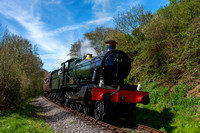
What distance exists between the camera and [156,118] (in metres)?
8.31

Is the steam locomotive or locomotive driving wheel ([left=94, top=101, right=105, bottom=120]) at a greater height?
the steam locomotive

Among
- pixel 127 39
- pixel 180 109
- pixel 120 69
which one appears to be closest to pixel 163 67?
pixel 180 109

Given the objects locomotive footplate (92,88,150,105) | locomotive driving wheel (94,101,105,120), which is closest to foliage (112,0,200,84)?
locomotive footplate (92,88,150,105)

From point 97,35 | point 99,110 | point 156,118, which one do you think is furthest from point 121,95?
point 97,35

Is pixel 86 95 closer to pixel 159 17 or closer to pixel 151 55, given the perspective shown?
pixel 151 55

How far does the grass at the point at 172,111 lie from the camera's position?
6738 mm

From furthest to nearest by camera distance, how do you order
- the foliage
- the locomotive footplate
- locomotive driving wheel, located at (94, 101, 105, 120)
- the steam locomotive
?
the foliage < locomotive driving wheel, located at (94, 101, 105, 120) < the steam locomotive < the locomotive footplate

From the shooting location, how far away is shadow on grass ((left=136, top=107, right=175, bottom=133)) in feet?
24.5

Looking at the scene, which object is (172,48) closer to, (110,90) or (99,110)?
(110,90)

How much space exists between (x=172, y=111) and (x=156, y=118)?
2.70 ft

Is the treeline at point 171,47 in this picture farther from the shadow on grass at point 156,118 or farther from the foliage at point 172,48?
the shadow on grass at point 156,118

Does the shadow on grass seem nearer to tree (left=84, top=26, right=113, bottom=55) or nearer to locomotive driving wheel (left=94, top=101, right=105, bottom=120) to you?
locomotive driving wheel (left=94, top=101, right=105, bottom=120)

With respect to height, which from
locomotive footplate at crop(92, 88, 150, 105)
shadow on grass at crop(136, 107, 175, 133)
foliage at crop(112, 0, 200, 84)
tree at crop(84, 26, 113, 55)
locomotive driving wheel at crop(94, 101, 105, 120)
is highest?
tree at crop(84, 26, 113, 55)

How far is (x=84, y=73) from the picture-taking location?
9414 mm
